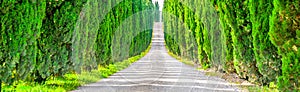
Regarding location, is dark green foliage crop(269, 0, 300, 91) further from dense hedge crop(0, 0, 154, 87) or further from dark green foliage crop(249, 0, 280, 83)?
dense hedge crop(0, 0, 154, 87)

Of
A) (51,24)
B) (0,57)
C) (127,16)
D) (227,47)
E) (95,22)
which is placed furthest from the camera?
(127,16)

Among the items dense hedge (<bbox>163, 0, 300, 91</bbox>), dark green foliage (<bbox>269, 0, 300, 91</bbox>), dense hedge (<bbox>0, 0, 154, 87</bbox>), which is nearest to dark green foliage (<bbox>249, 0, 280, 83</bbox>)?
dense hedge (<bbox>163, 0, 300, 91</bbox>)

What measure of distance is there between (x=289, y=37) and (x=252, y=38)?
18.9 feet

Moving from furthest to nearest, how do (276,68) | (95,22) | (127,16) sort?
(127,16), (95,22), (276,68)

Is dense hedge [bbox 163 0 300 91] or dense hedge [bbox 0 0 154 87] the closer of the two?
dense hedge [bbox 163 0 300 91]

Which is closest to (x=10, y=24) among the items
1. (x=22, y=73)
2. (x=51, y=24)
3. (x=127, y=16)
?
(x=22, y=73)

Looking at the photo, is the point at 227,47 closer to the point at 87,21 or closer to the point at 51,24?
the point at 87,21

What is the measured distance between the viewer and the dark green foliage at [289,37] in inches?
322

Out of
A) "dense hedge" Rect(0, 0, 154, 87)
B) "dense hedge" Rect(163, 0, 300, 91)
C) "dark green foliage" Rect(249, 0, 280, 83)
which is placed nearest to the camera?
"dense hedge" Rect(163, 0, 300, 91)

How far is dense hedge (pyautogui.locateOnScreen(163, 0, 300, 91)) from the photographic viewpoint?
8312 mm

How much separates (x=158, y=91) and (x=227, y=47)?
6134 mm

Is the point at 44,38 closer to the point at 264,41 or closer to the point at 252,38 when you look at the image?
the point at 252,38

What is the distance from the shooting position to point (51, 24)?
14.2m

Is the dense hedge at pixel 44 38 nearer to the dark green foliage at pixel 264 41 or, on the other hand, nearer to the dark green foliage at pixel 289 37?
the dark green foliage at pixel 264 41
